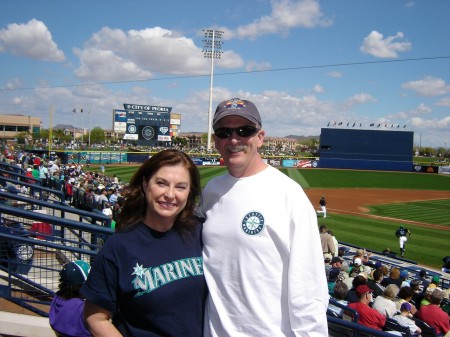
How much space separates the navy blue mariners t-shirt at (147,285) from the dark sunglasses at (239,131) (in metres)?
0.63

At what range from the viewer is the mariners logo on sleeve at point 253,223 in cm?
187

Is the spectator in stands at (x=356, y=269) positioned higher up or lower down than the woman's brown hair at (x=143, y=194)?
lower down

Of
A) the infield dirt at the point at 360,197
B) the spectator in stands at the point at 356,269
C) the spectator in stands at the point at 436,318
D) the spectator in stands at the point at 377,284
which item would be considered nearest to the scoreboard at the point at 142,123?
the infield dirt at the point at 360,197

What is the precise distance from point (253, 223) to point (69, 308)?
1.37 m

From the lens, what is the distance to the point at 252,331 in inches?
73.4

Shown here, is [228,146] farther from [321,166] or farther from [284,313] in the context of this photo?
[321,166]

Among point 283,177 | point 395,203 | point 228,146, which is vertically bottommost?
point 395,203

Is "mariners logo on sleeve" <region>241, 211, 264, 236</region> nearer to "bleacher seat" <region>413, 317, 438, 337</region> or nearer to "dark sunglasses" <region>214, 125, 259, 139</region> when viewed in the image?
"dark sunglasses" <region>214, 125, 259, 139</region>

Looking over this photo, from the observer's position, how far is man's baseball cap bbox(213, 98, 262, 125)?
6.66 feet

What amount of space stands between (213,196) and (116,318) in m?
0.78

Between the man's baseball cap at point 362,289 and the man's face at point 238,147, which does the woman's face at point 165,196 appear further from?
the man's baseball cap at point 362,289

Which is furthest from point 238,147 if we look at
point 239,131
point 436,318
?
point 436,318

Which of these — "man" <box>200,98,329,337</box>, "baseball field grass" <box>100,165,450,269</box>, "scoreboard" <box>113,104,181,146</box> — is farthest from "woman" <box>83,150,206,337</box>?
"scoreboard" <box>113,104,181,146</box>

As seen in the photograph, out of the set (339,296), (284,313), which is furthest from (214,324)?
(339,296)
